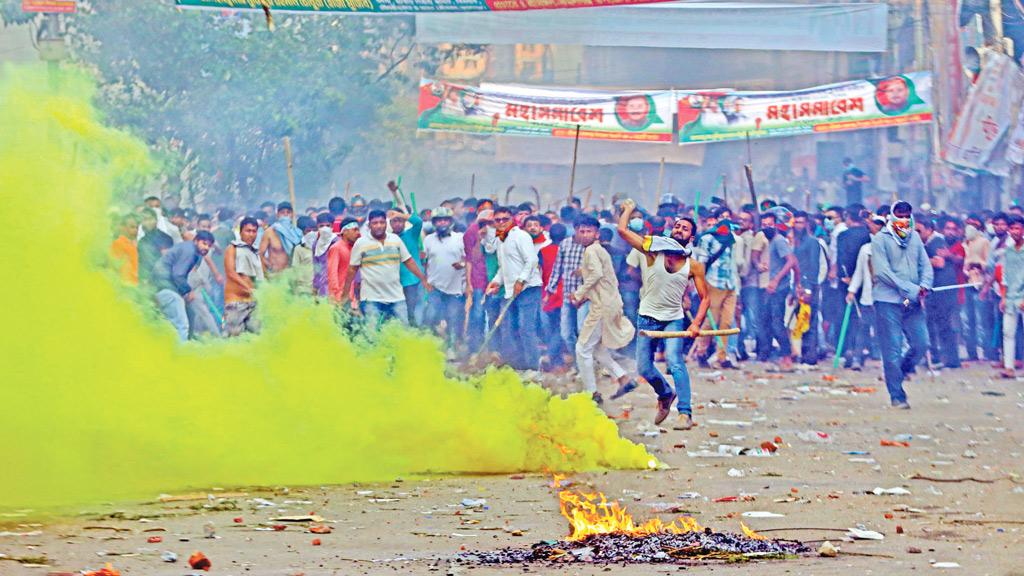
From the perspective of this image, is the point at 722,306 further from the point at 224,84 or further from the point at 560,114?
the point at 560,114

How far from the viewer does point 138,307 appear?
27.8 feet

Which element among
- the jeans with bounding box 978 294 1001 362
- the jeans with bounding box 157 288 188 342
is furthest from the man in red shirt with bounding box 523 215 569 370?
the jeans with bounding box 978 294 1001 362

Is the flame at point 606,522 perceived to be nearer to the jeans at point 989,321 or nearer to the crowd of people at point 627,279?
the crowd of people at point 627,279

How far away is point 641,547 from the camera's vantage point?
21.1 feet

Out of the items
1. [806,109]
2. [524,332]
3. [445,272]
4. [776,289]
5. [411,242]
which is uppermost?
[806,109]

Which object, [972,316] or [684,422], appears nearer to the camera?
[684,422]

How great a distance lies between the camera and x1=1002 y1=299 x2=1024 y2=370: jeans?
15531 mm

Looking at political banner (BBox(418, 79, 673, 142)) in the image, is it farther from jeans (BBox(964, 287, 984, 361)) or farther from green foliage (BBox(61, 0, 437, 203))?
jeans (BBox(964, 287, 984, 361))

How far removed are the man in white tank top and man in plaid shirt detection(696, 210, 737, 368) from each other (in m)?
4.09

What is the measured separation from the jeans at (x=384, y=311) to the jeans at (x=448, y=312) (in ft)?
8.64

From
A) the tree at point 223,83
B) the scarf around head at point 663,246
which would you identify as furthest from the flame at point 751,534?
the tree at point 223,83

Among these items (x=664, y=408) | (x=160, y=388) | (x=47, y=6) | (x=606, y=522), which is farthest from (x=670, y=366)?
(x=47, y=6)

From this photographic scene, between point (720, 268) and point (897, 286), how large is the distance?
11.2 ft

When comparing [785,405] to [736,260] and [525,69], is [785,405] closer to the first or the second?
[736,260]
